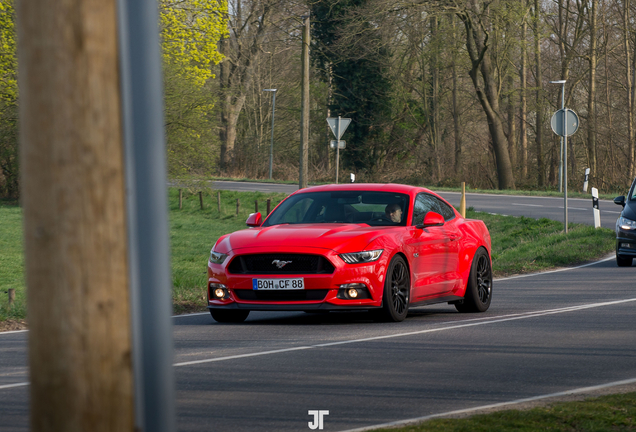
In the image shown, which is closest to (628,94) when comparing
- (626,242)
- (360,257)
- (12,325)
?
(626,242)

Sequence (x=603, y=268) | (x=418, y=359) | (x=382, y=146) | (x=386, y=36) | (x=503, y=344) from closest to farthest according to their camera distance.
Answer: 1. (x=418, y=359)
2. (x=503, y=344)
3. (x=603, y=268)
4. (x=386, y=36)
5. (x=382, y=146)

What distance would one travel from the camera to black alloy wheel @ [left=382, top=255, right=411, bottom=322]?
11016 mm

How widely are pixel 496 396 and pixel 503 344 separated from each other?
104 inches

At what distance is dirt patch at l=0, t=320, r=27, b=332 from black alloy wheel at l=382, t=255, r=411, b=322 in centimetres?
408

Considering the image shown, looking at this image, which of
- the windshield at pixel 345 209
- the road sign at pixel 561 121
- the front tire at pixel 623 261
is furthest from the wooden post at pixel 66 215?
the road sign at pixel 561 121

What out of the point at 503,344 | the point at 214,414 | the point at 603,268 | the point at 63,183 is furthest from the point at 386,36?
the point at 63,183

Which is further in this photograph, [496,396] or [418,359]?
[418,359]

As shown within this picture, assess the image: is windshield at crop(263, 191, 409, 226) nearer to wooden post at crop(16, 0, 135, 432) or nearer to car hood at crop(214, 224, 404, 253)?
car hood at crop(214, 224, 404, 253)

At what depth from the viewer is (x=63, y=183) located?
10.1 ft

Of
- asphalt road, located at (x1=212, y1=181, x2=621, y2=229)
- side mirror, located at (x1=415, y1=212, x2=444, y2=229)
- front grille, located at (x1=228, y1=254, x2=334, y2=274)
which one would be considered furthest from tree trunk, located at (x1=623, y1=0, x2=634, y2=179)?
front grille, located at (x1=228, y1=254, x2=334, y2=274)

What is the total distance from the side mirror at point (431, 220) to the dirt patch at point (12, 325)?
4.66 meters

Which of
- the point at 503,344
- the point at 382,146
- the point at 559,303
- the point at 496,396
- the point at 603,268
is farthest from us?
the point at 382,146

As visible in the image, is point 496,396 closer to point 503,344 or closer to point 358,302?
point 503,344
